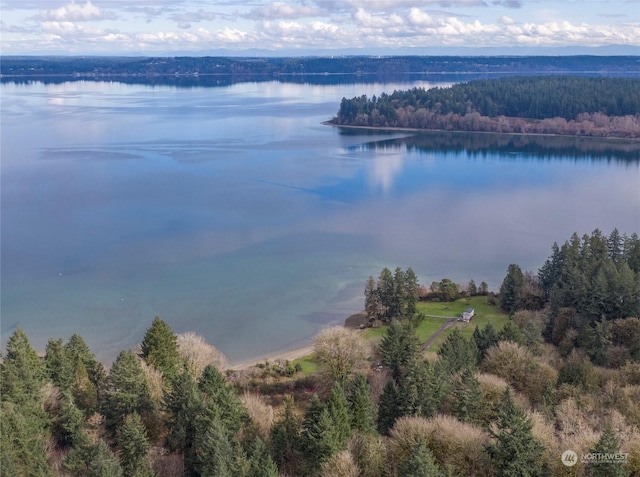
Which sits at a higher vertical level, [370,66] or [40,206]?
[370,66]

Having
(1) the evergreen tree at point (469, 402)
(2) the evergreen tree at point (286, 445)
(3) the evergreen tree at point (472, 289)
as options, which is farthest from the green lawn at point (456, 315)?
(2) the evergreen tree at point (286, 445)

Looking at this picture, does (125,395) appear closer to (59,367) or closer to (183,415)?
(183,415)

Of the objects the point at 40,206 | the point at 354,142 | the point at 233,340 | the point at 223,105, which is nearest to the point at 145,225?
the point at 40,206

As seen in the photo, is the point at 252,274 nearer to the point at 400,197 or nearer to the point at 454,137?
the point at 400,197

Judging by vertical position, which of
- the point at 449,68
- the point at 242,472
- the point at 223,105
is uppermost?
the point at 449,68

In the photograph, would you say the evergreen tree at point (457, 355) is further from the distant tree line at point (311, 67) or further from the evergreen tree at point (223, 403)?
the distant tree line at point (311, 67)

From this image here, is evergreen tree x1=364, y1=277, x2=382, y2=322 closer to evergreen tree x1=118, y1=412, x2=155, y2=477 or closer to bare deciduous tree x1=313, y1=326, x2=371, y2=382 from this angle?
bare deciduous tree x1=313, y1=326, x2=371, y2=382

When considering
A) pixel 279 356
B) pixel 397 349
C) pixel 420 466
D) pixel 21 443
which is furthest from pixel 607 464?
pixel 279 356
